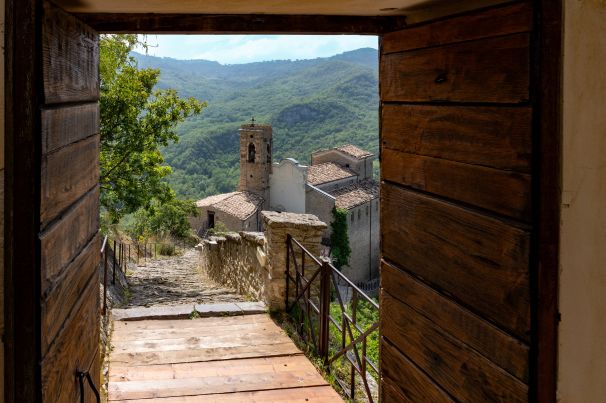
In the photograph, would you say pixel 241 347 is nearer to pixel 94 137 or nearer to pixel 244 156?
pixel 94 137

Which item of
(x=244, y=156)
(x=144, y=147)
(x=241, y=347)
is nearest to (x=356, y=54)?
(x=244, y=156)

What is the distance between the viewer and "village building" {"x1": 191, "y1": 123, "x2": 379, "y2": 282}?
31.8 metres

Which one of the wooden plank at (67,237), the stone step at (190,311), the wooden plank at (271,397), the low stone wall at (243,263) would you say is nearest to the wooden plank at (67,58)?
the wooden plank at (67,237)

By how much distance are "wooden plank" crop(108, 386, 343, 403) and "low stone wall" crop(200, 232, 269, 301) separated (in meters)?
1.98

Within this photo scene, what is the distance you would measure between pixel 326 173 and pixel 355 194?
7.19ft

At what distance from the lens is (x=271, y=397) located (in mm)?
4078

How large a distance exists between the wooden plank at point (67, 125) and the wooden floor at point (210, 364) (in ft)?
7.28

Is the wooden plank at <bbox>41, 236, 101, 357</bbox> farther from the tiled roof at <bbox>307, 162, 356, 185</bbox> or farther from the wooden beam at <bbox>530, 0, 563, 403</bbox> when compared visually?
the tiled roof at <bbox>307, 162, 356, 185</bbox>

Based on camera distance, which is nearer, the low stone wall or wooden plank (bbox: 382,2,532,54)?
wooden plank (bbox: 382,2,532,54)

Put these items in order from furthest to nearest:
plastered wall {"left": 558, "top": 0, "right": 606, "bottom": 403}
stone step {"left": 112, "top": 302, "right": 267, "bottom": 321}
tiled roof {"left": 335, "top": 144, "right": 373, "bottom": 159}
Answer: tiled roof {"left": 335, "top": 144, "right": 373, "bottom": 159} < stone step {"left": 112, "top": 302, "right": 267, "bottom": 321} < plastered wall {"left": 558, "top": 0, "right": 606, "bottom": 403}

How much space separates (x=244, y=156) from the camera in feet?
116

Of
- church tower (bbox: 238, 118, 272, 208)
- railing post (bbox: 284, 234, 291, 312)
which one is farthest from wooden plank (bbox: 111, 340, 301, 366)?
church tower (bbox: 238, 118, 272, 208)

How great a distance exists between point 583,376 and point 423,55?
123 centimetres

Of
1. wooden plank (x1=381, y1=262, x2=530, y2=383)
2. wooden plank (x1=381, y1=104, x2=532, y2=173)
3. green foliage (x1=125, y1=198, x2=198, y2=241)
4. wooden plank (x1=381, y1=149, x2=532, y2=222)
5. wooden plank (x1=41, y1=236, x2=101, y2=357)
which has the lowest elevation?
green foliage (x1=125, y1=198, x2=198, y2=241)
